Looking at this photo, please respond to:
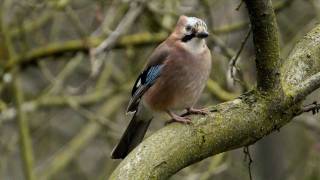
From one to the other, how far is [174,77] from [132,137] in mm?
492

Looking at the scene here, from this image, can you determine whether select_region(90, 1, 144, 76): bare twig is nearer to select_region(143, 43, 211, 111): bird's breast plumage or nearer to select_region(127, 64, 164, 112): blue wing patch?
select_region(127, 64, 164, 112): blue wing patch

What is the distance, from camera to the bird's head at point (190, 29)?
4199mm

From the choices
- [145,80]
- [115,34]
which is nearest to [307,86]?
[145,80]

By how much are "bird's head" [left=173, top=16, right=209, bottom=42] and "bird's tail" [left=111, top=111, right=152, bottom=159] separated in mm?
575

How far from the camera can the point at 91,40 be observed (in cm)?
687

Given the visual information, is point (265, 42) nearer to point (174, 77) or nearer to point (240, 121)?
point (240, 121)

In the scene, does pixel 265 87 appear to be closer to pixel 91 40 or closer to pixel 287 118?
pixel 287 118

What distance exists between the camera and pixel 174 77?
4422 mm

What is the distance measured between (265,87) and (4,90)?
474cm

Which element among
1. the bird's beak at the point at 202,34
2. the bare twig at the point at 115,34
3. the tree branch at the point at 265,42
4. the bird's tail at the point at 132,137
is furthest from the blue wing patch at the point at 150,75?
the tree branch at the point at 265,42

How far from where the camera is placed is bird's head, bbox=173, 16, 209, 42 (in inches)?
165

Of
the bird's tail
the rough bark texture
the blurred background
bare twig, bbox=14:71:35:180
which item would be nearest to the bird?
the bird's tail

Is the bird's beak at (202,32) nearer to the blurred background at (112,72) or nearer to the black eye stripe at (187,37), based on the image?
the black eye stripe at (187,37)

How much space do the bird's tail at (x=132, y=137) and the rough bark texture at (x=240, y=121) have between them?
3.05ft
